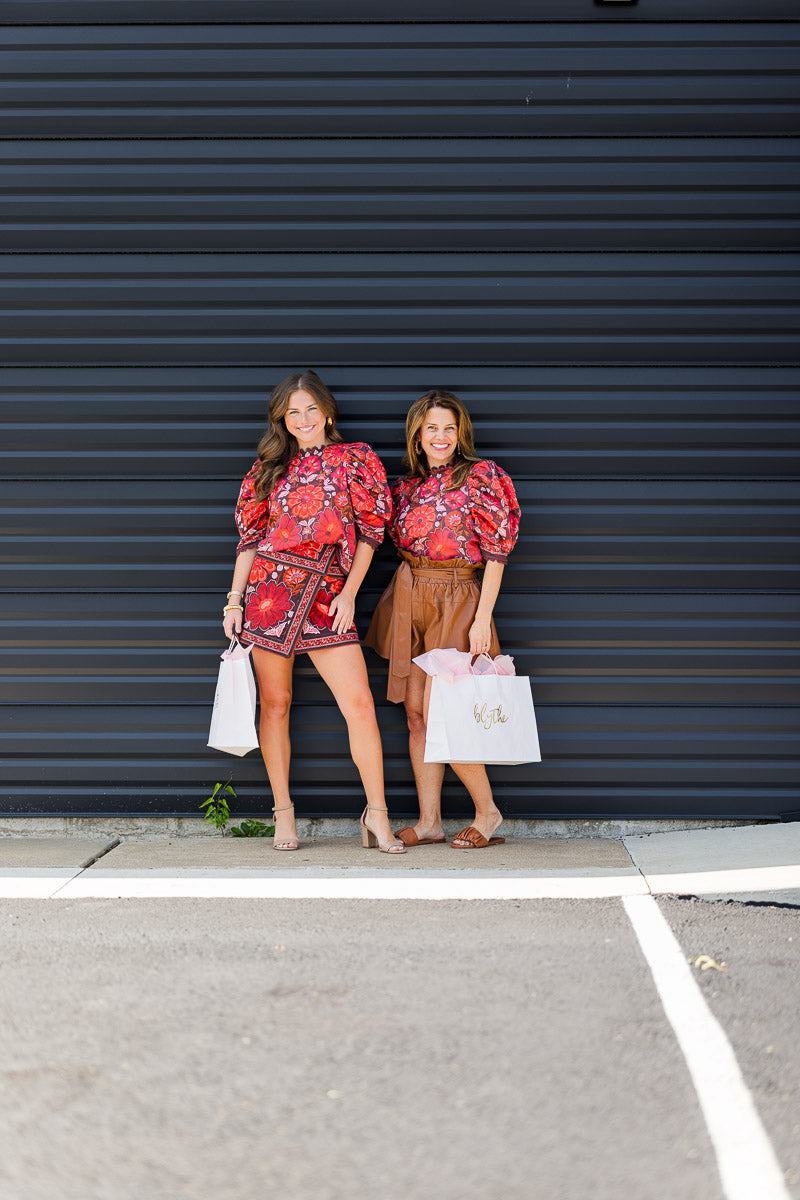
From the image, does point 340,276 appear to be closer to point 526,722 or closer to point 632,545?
point 632,545

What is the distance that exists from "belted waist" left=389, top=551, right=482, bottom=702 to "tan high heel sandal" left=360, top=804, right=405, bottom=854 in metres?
0.56

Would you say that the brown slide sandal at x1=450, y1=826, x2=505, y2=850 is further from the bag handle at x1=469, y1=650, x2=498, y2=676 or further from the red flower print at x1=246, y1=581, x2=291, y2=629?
the red flower print at x1=246, y1=581, x2=291, y2=629

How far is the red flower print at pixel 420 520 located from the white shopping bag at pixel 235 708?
0.85 metres

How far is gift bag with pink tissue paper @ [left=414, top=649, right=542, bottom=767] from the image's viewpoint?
13.5 ft

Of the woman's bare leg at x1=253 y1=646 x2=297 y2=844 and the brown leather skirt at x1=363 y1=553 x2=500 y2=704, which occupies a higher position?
the brown leather skirt at x1=363 y1=553 x2=500 y2=704

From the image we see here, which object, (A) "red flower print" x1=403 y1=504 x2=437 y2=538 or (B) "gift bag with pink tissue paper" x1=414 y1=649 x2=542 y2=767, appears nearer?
(B) "gift bag with pink tissue paper" x1=414 y1=649 x2=542 y2=767

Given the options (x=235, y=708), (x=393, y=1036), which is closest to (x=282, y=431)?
(x=235, y=708)

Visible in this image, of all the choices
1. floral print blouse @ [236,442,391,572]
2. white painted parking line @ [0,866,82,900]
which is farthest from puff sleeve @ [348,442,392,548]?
white painted parking line @ [0,866,82,900]

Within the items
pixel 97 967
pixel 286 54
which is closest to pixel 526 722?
pixel 97 967

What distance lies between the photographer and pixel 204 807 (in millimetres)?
4766

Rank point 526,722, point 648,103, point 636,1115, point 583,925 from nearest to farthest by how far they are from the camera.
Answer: point 636,1115
point 583,925
point 526,722
point 648,103

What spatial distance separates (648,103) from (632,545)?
1.91 metres

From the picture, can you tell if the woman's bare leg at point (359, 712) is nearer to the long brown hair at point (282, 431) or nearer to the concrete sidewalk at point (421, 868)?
the concrete sidewalk at point (421, 868)

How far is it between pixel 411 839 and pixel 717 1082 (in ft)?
7.52
